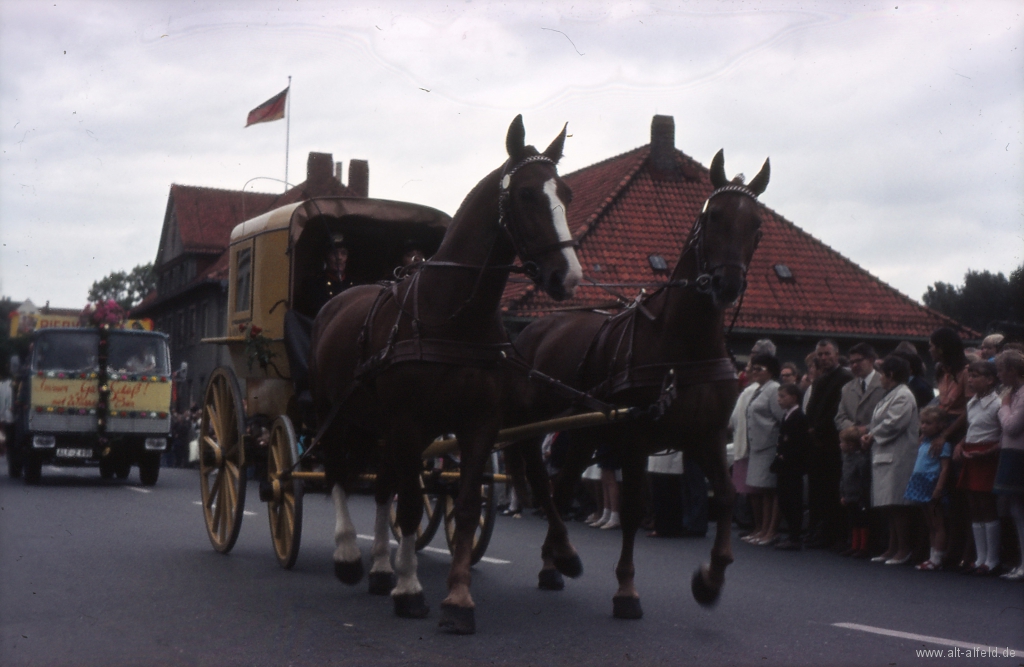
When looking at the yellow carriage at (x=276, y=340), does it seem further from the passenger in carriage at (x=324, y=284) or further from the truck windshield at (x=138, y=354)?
the truck windshield at (x=138, y=354)

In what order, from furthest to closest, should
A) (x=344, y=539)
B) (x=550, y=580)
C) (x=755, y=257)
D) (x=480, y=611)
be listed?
1. (x=755, y=257)
2. (x=550, y=580)
3. (x=344, y=539)
4. (x=480, y=611)

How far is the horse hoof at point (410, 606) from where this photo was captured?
23.8ft

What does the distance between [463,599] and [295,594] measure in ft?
6.09

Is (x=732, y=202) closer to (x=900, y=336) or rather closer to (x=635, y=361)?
(x=635, y=361)

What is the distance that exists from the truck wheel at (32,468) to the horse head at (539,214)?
1785 centimetres

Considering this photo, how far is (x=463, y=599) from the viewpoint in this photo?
6680 mm

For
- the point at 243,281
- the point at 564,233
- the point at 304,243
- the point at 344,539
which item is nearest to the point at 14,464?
the point at 243,281

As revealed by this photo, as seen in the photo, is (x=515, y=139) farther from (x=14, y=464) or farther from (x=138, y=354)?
(x=14, y=464)

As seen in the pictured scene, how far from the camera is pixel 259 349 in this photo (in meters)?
10.1

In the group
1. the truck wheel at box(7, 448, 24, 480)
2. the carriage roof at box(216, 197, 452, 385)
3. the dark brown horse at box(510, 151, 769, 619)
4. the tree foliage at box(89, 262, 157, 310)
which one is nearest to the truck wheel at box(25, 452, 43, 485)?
the truck wheel at box(7, 448, 24, 480)

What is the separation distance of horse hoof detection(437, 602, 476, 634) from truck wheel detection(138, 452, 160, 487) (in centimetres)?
1757

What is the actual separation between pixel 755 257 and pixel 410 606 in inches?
1034

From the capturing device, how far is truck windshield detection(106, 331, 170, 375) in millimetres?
24016

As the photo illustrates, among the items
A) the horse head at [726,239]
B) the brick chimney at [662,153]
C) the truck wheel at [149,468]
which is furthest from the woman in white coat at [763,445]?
the brick chimney at [662,153]
